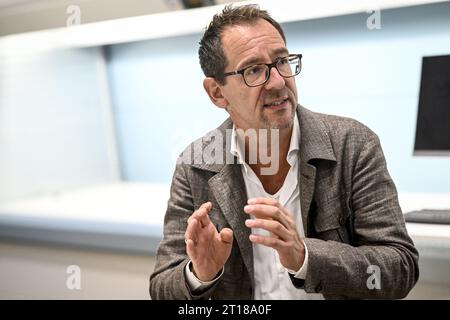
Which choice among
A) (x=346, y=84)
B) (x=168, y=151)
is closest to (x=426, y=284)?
(x=346, y=84)

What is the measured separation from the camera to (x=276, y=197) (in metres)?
1.29

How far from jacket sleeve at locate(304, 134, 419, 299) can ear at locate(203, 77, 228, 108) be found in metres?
0.36

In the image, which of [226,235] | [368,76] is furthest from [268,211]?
[368,76]

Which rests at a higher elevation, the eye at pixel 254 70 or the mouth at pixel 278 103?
the eye at pixel 254 70

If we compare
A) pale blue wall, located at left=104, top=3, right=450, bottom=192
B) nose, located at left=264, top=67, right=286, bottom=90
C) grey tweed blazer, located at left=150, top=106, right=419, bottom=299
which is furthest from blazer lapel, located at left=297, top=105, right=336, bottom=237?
pale blue wall, located at left=104, top=3, right=450, bottom=192

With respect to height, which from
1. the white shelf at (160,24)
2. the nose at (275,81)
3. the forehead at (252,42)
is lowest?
the nose at (275,81)

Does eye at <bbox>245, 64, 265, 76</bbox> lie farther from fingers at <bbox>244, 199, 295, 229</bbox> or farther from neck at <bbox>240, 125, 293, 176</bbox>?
fingers at <bbox>244, 199, 295, 229</bbox>

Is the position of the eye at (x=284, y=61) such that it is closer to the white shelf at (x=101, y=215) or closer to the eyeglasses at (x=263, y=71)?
the eyeglasses at (x=263, y=71)

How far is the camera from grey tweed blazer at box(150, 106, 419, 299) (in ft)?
3.74

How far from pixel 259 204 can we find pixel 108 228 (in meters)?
0.88

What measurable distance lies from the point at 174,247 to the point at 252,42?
21.0 inches

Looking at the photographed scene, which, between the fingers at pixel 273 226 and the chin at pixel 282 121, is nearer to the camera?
the fingers at pixel 273 226

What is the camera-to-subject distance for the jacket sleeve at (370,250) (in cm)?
112

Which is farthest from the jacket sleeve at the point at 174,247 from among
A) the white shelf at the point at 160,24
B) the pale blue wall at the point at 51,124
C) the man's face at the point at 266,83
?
the pale blue wall at the point at 51,124
